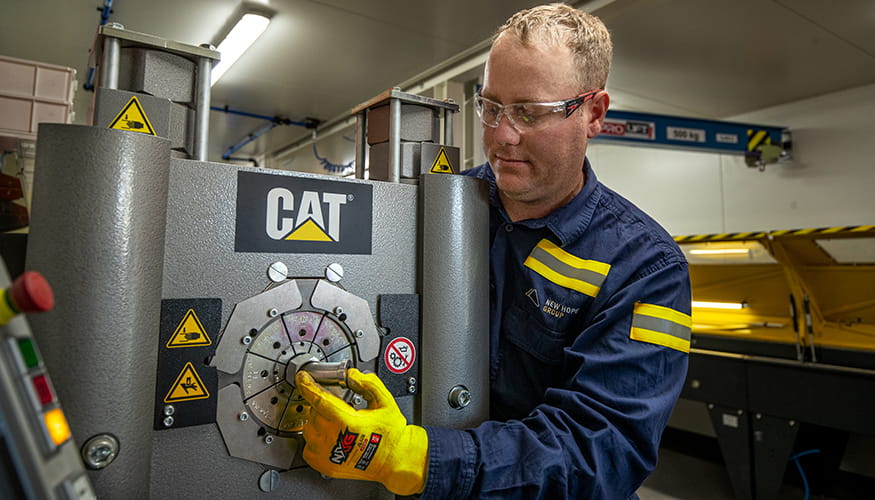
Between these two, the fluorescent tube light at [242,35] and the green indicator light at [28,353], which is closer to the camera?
the green indicator light at [28,353]

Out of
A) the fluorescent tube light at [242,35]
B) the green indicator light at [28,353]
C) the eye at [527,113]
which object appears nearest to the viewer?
the green indicator light at [28,353]

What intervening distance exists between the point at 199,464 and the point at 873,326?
11.6ft

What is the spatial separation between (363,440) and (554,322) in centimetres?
47

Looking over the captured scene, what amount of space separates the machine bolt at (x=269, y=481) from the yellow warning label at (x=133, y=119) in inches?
21.4

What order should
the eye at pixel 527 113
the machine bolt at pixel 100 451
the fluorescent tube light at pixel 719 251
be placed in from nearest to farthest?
the machine bolt at pixel 100 451, the eye at pixel 527 113, the fluorescent tube light at pixel 719 251

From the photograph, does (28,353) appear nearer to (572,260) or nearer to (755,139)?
(572,260)

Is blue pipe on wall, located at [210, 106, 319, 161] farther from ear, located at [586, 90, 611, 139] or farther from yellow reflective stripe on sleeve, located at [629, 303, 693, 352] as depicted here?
yellow reflective stripe on sleeve, located at [629, 303, 693, 352]

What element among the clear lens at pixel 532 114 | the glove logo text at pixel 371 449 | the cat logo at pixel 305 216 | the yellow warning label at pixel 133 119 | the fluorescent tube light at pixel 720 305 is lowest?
the glove logo text at pixel 371 449

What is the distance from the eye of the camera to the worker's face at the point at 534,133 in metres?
1.00

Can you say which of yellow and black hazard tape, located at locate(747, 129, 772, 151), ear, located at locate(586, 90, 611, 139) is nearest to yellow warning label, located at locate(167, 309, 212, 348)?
ear, located at locate(586, 90, 611, 139)

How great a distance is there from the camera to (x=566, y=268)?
41.8 inches

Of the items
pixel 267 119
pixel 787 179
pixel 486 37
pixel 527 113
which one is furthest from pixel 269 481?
pixel 267 119

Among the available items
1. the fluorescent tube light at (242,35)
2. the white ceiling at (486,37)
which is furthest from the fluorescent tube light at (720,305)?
the fluorescent tube light at (242,35)

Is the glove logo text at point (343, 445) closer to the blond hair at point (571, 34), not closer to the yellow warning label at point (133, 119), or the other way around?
the yellow warning label at point (133, 119)
